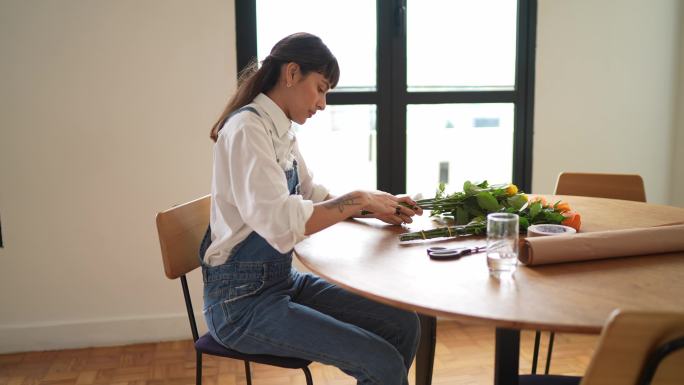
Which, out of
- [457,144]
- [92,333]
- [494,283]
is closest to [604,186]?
[457,144]

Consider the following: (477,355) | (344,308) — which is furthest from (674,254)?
(477,355)

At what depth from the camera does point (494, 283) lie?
1.22 metres

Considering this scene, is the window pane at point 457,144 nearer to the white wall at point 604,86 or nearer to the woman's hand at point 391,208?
the white wall at point 604,86

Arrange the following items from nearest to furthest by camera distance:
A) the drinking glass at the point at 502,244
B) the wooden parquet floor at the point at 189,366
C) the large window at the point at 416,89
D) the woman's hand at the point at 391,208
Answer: the drinking glass at the point at 502,244, the woman's hand at the point at 391,208, the wooden parquet floor at the point at 189,366, the large window at the point at 416,89

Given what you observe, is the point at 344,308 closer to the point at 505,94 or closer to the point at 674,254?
the point at 674,254

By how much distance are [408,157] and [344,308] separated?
1530 mm

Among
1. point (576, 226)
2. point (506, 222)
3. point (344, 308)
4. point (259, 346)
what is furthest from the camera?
point (344, 308)

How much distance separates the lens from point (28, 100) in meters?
2.71

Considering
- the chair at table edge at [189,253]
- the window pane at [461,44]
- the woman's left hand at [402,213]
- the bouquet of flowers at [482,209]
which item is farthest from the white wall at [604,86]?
the chair at table edge at [189,253]

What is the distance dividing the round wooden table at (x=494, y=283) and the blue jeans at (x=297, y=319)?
0.42ft

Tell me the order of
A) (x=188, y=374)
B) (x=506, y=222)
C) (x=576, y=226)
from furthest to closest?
(x=188, y=374), (x=576, y=226), (x=506, y=222)

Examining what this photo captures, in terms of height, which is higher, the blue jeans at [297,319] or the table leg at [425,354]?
the blue jeans at [297,319]

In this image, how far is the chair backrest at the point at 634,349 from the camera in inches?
33.2

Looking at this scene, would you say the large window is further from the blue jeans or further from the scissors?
the scissors
